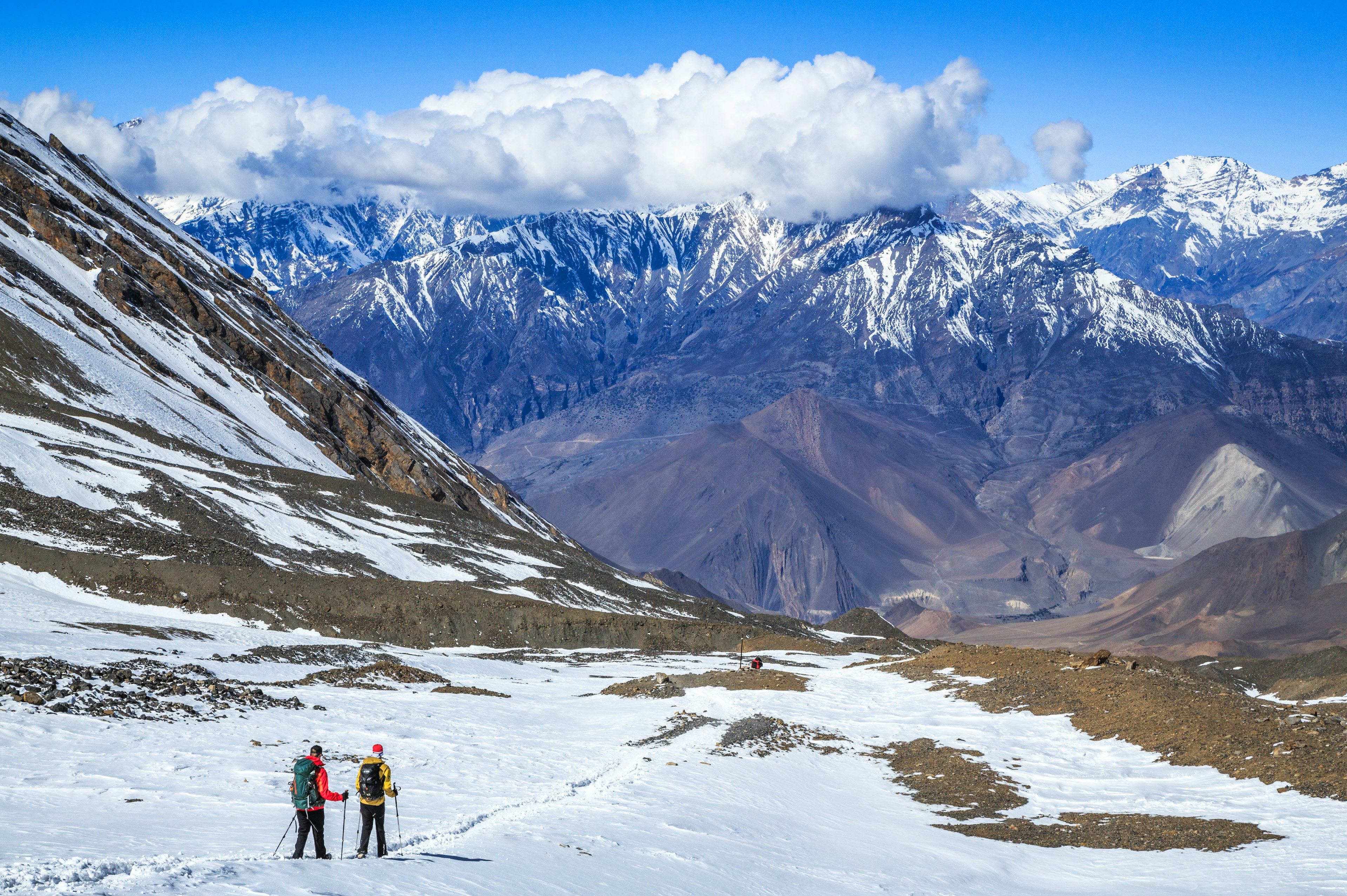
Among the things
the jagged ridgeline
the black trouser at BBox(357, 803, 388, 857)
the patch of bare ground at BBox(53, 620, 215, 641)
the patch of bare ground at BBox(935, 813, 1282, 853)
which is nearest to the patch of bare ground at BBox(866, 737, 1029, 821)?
the patch of bare ground at BBox(935, 813, 1282, 853)

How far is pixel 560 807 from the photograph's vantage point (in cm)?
2341

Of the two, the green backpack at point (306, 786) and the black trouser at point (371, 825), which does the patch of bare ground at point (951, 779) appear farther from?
the green backpack at point (306, 786)

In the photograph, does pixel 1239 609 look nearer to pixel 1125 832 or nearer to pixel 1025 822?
pixel 1025 822

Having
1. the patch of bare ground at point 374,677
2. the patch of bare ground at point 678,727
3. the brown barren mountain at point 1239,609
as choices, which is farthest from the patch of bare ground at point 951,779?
the brown barren mountain at point 1239,609

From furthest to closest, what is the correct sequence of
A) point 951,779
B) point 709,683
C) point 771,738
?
point 709,683 < point 771,738 < point 951,779

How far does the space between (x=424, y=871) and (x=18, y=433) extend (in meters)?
61.6

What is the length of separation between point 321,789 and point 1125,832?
54.3 feet

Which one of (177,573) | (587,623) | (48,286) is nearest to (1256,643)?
(587,623)

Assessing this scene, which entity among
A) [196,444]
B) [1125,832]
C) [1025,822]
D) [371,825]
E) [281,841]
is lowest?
[1025,822]

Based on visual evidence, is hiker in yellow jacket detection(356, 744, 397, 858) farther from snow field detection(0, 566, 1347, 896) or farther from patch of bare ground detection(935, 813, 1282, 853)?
patch of bare ground detection(935, 813, 1282, 853)

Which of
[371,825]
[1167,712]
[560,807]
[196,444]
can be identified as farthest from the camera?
[196,444]

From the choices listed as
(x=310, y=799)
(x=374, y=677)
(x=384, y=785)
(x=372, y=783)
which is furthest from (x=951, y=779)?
(x=374, y=677)

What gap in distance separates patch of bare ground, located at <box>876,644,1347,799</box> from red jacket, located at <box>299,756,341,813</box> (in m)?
20.6

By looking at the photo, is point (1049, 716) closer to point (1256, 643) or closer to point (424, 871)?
point (424, 871)
